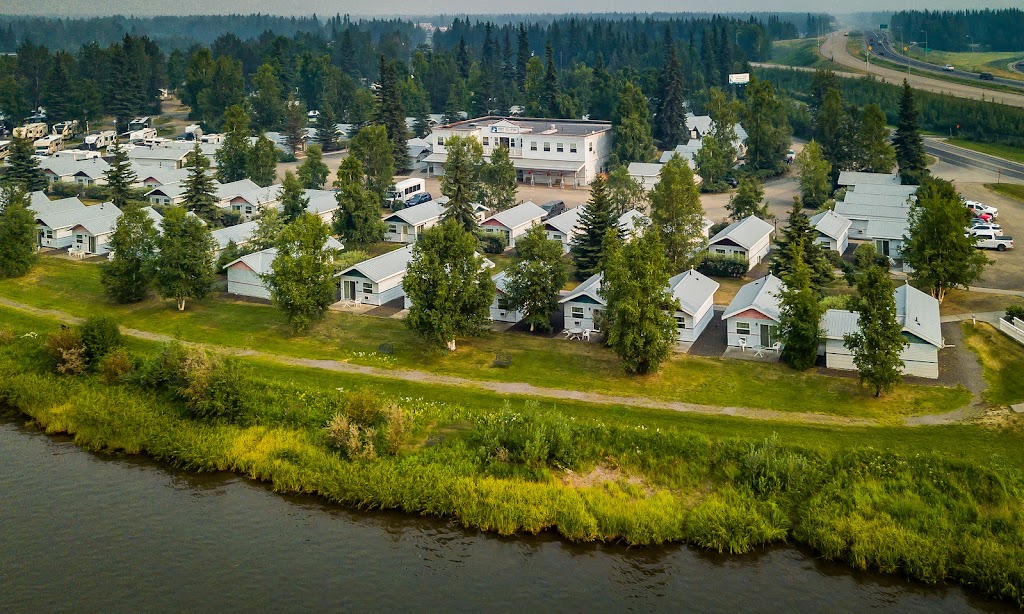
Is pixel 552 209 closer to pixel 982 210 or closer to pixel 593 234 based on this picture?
pixel 593 234

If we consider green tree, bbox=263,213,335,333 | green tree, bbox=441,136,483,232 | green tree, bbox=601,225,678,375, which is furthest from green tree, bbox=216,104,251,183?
green tree, bbox=601,225,678,375

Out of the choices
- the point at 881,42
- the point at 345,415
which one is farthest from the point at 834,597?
the point at 881,42

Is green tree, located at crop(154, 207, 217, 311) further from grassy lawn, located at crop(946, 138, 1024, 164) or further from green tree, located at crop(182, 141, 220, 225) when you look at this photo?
grassy lawn, located at crop(946, 138, 1024, 164)

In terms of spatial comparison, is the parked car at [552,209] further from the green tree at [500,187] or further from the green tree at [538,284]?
the green tree at [538,284]

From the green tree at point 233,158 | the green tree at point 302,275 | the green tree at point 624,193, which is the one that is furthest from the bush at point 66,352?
the green tree at point 233,158

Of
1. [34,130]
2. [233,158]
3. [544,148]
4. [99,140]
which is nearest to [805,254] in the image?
[544,148]

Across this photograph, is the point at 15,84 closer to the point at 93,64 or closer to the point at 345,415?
the point at 93,64
